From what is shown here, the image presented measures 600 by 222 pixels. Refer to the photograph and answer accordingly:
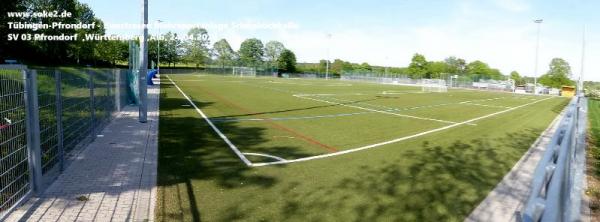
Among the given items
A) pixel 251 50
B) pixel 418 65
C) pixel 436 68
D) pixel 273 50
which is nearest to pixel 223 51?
pixel 251 50

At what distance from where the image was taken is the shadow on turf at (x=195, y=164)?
623 cm

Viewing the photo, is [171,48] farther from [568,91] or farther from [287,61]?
[568,91]

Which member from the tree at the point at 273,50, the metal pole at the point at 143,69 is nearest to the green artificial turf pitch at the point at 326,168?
the metal pole at the point at 143,69

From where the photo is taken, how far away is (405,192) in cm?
701

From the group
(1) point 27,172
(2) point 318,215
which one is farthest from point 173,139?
(2) point 318,215

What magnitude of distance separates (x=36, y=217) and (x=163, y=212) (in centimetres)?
163

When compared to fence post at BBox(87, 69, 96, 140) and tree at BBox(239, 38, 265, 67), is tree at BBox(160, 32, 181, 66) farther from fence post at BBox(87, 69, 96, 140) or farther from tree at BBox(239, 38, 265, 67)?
fence post at BBox(87, 69, 96, 140)

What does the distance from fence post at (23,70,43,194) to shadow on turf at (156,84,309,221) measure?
6.07ft

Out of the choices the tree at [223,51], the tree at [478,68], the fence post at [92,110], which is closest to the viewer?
the fence post at [92,110]

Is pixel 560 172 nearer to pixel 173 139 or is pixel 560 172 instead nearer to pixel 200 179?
pixel 200 179

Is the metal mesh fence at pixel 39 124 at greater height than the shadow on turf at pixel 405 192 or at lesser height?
greater

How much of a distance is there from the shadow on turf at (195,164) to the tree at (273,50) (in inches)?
5229

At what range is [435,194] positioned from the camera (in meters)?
6.98

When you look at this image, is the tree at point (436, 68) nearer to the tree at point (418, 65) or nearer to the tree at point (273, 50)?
the tree at point (418, 65)
